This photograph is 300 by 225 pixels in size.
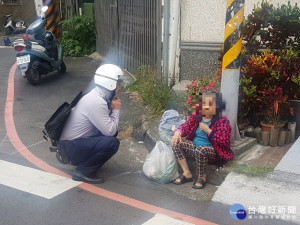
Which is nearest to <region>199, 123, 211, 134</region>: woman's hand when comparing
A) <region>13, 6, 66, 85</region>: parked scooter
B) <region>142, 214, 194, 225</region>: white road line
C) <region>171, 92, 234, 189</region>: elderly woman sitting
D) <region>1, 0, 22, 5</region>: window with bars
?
<region>171, 92, 234, 189</region>: elderly woman sitting

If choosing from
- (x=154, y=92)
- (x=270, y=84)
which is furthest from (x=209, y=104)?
(x=154, y=92)

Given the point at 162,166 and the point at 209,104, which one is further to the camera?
the point at 162,166

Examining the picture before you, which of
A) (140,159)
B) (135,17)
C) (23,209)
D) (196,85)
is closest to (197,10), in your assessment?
(196,85)

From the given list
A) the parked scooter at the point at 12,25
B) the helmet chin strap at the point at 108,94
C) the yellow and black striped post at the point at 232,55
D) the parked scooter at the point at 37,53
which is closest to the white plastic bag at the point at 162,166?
the helmet chin strap at the point at 108,94

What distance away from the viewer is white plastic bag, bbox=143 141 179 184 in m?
4.76

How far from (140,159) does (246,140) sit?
4.54 feet

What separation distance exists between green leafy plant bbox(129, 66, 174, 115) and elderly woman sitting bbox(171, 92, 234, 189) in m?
2.01

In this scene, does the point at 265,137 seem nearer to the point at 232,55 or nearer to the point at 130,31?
the point at 232,55

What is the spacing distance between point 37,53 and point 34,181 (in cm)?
486

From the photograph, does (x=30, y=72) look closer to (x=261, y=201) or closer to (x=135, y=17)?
(x=135, y=17)

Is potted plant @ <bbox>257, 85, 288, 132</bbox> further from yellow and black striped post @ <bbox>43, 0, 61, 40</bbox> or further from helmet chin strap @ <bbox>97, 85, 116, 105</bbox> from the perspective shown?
yellow and black striped post @ <bbox>43, 0, 61, 40</bbox>

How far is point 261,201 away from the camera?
4.13 metres

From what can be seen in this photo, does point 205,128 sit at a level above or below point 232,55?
below

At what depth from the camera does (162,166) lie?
4.76 m
